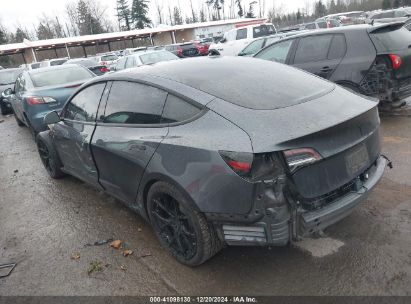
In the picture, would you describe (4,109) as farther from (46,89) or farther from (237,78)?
(237,78)

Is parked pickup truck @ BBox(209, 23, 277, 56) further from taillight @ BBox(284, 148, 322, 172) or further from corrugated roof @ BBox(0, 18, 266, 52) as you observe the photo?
corrugated roof @ BBox(0, 18, 266, 52)

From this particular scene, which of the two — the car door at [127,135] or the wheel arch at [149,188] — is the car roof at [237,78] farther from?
the wheel arch at [149,188]

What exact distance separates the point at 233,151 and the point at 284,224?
592 millimetres

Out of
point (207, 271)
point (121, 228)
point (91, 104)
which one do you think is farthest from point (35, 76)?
point (207, 271)

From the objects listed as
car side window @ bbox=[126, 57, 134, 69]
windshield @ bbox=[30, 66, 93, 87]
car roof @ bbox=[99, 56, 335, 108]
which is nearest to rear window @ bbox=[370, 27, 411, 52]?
car roof @ bbox=[99, 56, 335, 108]

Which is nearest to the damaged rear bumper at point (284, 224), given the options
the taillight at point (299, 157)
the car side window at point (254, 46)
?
the taillight at point (299, 157)

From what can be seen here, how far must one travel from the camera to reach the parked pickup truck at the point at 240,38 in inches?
691

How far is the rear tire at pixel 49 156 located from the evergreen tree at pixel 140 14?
73.1 m

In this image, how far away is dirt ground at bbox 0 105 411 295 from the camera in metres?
2.68

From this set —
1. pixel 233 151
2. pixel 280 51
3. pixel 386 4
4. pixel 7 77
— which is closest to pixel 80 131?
pixel 233 151

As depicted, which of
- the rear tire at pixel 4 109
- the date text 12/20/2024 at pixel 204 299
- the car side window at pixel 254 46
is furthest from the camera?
the rear tire at pixel 4 109

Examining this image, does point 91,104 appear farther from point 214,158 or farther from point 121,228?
point 214,158

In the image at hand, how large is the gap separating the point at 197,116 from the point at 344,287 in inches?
64.7

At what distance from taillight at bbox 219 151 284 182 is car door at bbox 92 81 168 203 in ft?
2.67
